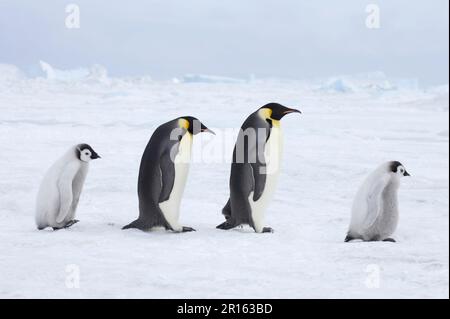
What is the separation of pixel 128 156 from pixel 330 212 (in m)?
4.45

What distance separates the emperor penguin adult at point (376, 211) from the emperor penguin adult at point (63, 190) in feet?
5.89

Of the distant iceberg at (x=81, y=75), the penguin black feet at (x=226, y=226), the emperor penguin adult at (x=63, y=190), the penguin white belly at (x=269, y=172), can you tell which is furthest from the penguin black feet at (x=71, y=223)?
the distant iceberg at (x=81, y=75)

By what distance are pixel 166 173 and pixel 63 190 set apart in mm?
706

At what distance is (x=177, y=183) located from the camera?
13.4ft

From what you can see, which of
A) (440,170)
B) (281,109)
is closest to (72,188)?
(281,109)

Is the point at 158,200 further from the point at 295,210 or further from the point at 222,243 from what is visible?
the point at 295,210

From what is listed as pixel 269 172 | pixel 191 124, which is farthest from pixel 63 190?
pixel 269 172

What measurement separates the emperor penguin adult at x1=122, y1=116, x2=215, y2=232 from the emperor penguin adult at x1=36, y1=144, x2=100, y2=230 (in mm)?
461

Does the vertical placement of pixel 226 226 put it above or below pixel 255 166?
below

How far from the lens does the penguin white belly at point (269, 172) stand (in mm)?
4164

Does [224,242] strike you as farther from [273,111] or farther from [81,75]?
[81,75]

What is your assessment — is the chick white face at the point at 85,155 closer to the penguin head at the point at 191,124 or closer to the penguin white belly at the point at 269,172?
the penguin head at the point at 191,124
